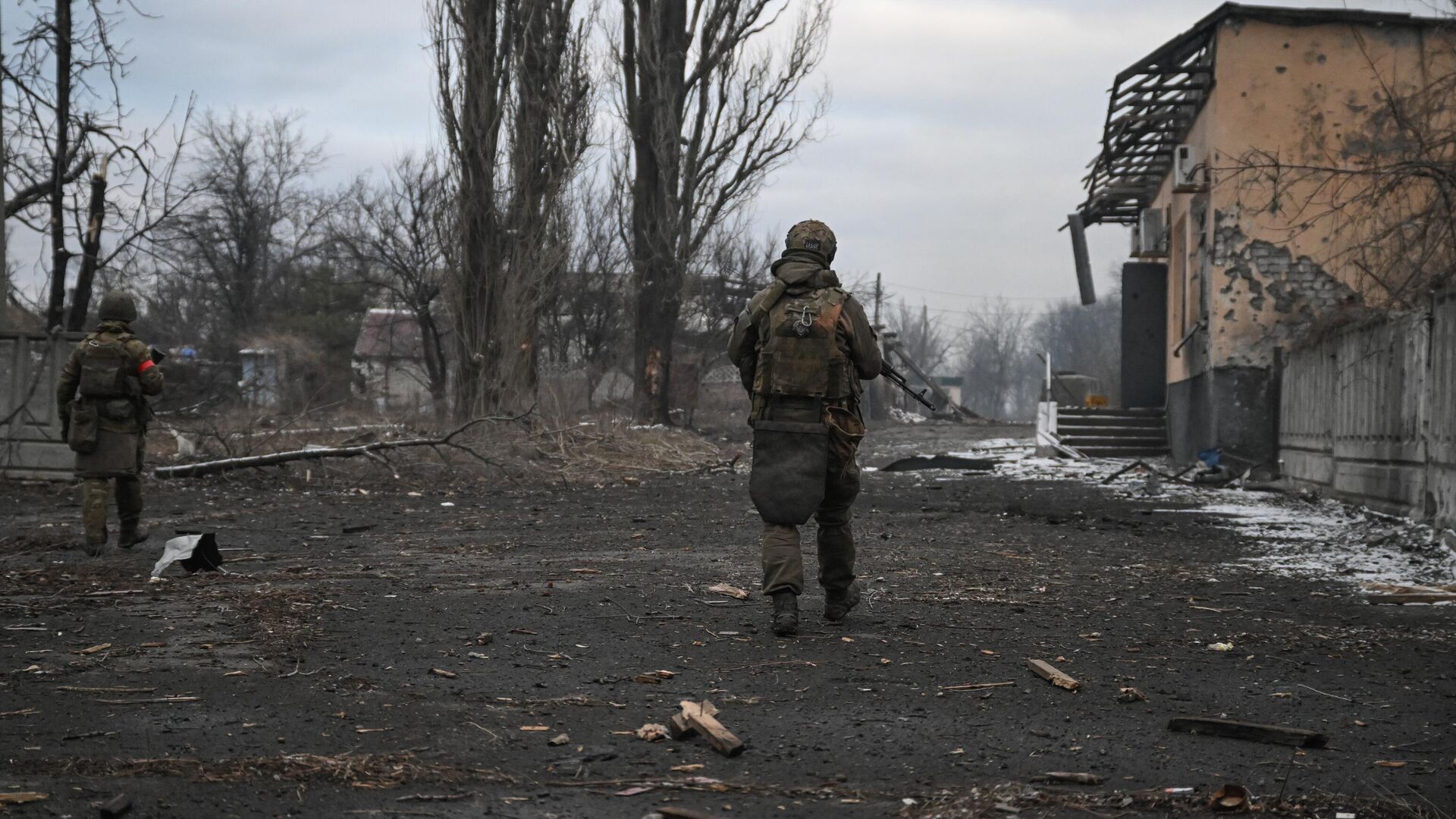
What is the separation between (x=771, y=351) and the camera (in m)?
5.95

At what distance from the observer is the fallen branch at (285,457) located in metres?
13.4

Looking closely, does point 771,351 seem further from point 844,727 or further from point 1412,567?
point 1412,567

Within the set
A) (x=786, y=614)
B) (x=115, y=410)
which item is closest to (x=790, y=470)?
(x=786, y=614)

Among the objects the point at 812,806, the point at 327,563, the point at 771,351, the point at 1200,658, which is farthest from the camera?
the point at 327,563

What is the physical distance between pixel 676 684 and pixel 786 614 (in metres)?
1.04

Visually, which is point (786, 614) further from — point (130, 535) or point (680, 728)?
point (130, 535)

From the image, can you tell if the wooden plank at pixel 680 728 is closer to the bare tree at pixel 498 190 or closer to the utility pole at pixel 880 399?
the bare tree at pixel 498 190

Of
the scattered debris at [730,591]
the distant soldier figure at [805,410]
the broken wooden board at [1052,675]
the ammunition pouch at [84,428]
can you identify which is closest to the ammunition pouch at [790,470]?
the distant soldier figure at [805,410]

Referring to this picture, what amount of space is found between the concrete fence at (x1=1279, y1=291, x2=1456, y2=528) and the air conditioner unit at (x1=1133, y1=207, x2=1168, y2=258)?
25.4ft

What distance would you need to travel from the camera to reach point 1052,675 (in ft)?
15.8

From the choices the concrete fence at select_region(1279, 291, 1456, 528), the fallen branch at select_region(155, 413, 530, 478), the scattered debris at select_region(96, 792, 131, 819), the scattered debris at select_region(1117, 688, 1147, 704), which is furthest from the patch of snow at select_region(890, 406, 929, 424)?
the scattered debris at select_region(96, 792, 131, 819)

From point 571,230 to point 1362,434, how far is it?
12559 millimetres

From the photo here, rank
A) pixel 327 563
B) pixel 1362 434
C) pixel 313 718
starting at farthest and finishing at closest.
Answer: pixel 1362 434 → pixel 327 563 → pixel 313 718

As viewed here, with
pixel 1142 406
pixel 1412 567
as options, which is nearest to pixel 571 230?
pixel 1142 406
